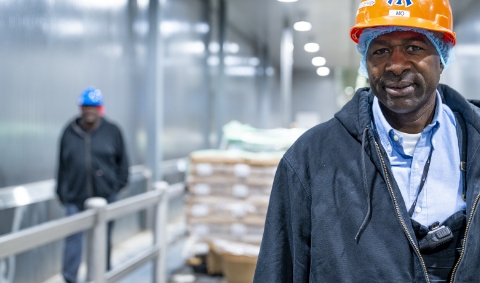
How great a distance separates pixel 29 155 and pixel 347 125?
17.7 feet

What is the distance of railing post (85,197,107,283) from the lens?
4.22 metres

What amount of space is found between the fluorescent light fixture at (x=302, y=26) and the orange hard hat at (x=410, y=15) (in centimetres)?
1380

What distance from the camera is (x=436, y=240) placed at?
64.5 inches

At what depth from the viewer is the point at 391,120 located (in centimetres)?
189

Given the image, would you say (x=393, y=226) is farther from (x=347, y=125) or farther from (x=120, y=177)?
(x=120, y=177)

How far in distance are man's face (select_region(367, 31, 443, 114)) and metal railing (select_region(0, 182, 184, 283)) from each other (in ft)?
6.91

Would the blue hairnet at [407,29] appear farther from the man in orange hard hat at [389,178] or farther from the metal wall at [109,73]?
the metal wall at [109,73]

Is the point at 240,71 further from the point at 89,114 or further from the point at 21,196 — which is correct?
the point at 21,196

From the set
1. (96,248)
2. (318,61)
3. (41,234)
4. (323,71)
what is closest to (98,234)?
(96,248)

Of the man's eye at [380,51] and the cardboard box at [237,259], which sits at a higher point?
the man's eye at [380,51]

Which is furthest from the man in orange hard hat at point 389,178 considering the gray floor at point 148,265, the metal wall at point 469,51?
the metal wall at point 469,51

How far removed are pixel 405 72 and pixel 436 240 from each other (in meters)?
0.50

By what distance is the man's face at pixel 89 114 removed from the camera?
20.7 feet

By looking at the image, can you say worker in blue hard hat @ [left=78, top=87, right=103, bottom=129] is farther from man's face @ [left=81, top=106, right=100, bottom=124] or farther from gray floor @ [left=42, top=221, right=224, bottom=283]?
gray floor @ [left=42, top=221, right=224, bottom=283]
